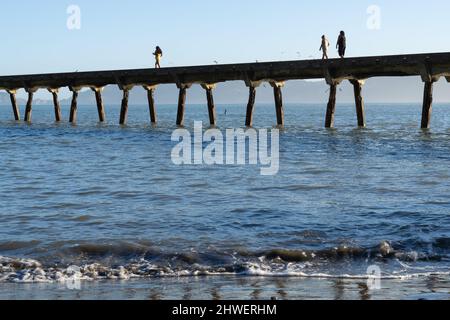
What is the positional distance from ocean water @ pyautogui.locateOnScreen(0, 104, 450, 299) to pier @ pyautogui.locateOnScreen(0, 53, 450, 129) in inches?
296

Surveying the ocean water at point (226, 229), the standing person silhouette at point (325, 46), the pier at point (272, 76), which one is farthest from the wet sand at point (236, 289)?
the standing person silhouette at point (325, 46)

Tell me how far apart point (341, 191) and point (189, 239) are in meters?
5.25

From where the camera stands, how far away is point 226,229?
435 inches

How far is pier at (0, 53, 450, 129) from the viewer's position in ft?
89.1

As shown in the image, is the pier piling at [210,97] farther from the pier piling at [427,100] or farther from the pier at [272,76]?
the pier piling at [427,100]

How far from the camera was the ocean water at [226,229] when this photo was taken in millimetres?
8000

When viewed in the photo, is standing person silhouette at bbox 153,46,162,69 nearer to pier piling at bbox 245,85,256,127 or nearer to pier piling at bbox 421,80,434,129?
pier piling at bbox 245,85,256,127

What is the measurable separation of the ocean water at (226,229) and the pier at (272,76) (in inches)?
296

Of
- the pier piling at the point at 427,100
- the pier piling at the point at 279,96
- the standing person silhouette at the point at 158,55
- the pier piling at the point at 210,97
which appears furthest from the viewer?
the standing person silhouette at the point at 158,55

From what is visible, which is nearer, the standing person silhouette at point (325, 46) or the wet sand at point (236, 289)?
the wet sand at point (236, 289)

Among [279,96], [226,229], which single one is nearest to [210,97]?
[279,96]

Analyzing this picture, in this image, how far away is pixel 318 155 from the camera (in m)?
22.0

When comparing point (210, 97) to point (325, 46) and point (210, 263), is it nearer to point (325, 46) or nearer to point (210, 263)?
point (325, 46)
